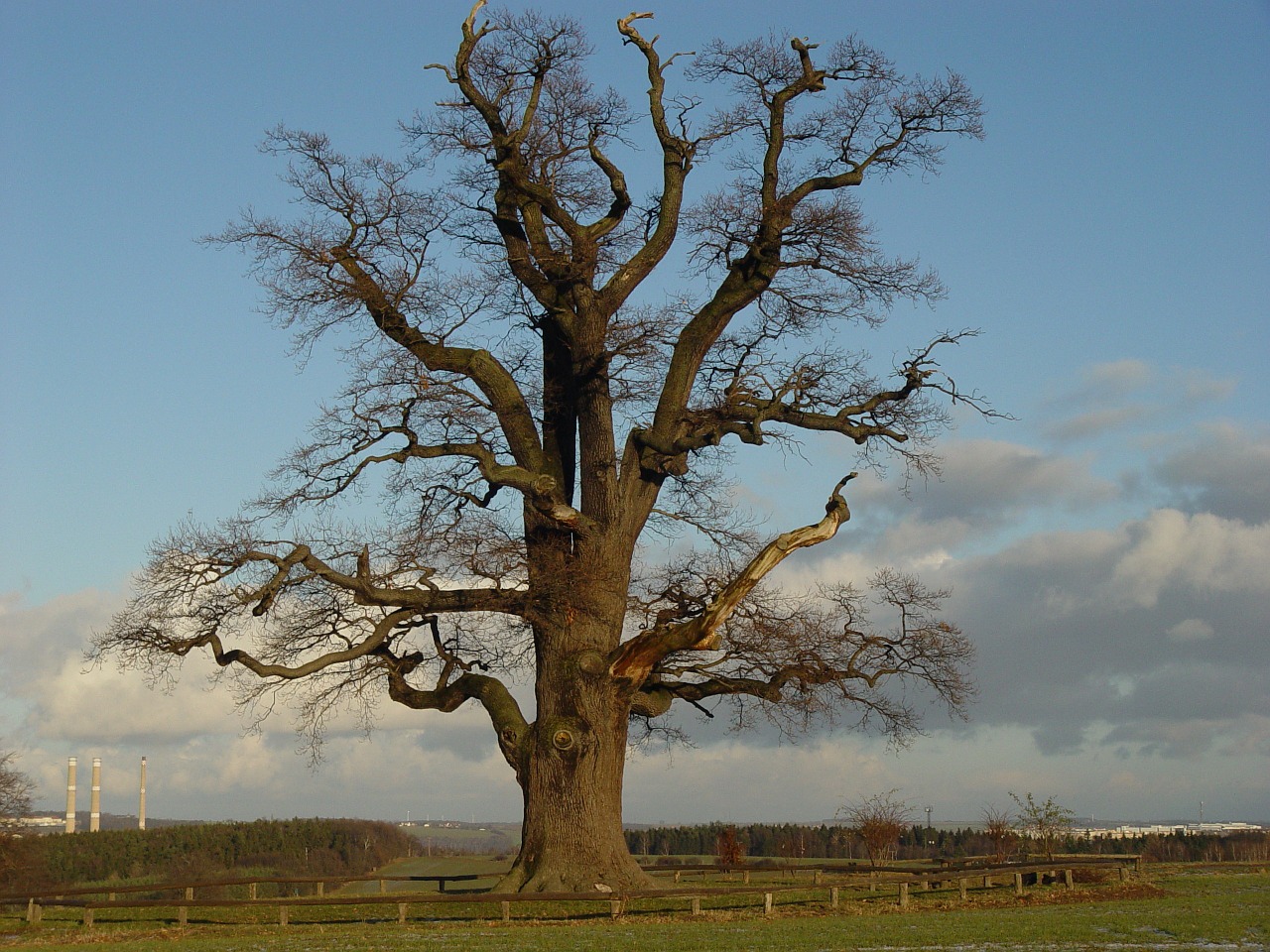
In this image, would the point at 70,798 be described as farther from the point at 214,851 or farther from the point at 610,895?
the point at 610,895

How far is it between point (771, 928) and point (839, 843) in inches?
1931

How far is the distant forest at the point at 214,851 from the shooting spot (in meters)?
49.8

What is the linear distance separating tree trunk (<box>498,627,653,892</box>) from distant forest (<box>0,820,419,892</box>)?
27534 mm

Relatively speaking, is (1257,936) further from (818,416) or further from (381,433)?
(381,433)

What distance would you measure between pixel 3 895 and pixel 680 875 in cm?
1491

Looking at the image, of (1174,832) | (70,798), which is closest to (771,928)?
(1174,832)

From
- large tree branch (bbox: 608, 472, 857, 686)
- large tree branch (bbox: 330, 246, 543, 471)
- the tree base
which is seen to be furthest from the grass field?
large tree branch (bbox: 330, 246, 543, 471)

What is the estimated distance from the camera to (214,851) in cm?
5684

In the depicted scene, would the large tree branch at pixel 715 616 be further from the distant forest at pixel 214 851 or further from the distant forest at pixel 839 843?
the distant forest at pixel 839 843

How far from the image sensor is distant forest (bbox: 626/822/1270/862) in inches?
1928

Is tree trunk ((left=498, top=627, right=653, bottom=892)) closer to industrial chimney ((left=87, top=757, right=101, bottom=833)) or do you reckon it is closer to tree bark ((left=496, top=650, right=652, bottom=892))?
tree bark ((left=496, top=650, right=652, bottom=892))

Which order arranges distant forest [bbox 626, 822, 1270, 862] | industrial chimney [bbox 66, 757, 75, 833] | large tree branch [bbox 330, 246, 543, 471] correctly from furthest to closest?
industrial chimney [bbox 66, 757, 75, 833] → distant forest [bbox 626, 822, 1270, 862] → large tree branch [bbox 330, 246, 543, 471]

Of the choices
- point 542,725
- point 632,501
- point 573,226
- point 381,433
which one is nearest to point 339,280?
point 381,433

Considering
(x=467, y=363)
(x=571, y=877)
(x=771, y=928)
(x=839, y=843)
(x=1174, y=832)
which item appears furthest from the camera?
(x=839, y=843)
